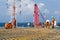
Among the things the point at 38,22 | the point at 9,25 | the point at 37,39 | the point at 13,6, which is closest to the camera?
the point at 37,39

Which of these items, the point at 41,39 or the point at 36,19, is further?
the point at 36,19

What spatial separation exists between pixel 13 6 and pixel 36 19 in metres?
21.5

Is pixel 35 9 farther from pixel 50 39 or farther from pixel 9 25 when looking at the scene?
pixel 50 39

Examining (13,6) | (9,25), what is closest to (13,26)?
(9,25)

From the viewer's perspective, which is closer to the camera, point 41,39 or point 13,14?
point 41,39

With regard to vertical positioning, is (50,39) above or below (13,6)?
below

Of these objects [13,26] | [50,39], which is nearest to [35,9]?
[13,26]

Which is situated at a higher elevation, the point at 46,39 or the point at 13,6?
the point at 13,6

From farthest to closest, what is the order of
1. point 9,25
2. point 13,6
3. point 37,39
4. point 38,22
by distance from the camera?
point 38,22
point 13,6
point 9,25
point 37,39

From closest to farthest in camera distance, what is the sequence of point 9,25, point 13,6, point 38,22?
point 9,25, point 13,6, point 38,22

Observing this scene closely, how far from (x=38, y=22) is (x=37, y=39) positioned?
5288 centimetres

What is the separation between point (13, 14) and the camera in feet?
217

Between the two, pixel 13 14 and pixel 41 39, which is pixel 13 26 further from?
pixel 41 39

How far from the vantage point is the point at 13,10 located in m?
65.2
